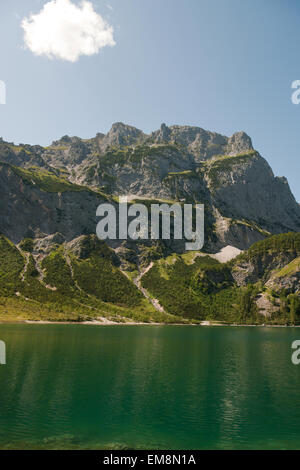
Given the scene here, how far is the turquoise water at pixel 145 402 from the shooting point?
1252 inches

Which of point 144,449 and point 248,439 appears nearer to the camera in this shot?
point 144,449

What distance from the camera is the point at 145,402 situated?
43.2 meters

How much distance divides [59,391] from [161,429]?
60.7 feet

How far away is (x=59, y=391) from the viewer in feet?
151

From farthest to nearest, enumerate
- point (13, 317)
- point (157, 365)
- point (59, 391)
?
1. point (13, 317)
2. point (157, 365)
3. point (59, 391)

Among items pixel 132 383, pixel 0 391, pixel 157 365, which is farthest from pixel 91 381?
pixel 157 365

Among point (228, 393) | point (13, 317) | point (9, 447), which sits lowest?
point (13, 317)

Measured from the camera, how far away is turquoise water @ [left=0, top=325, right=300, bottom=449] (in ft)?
104

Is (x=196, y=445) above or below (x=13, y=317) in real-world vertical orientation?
above

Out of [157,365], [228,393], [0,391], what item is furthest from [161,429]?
[157,365]

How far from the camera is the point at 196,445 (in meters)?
30.8
